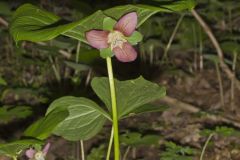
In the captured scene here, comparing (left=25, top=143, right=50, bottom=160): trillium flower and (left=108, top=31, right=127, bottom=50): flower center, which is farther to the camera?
(left=25, top=143, right=50, bottom=160): trillium flower

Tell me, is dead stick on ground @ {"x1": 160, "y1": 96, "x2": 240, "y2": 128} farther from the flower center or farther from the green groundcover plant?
the flower center

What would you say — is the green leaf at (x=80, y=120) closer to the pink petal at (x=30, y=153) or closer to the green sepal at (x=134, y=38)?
the pink petal at (x=30, y=153)

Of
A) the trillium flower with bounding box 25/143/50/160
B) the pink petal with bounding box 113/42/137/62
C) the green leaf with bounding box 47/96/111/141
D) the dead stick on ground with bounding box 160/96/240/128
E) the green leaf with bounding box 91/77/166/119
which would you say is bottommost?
the dead stick on ground with bounding box 160/96/240/128

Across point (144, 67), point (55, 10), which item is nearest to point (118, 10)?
point (144, 67)

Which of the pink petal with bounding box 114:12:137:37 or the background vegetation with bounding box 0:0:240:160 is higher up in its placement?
the pink petal with bounding box 114:12:137:37

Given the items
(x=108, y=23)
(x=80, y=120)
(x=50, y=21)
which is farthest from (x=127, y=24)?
(x=80, y=120)

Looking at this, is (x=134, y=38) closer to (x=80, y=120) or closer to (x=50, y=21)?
(x=50, y=21)

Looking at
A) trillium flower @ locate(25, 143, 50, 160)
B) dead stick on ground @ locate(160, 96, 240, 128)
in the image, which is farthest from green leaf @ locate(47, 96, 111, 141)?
dead stick on ground @ locate(160, 96, 240, 128)

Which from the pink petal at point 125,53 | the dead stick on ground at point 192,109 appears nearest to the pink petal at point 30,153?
the pink petal at point 125,53
